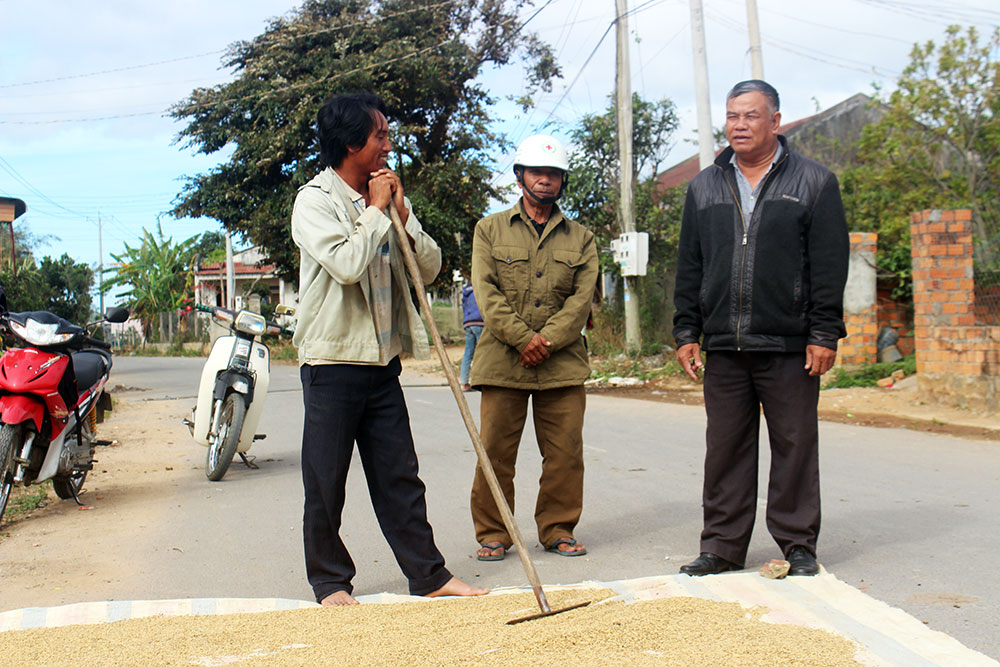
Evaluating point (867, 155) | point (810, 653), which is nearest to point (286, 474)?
point (810, 653)

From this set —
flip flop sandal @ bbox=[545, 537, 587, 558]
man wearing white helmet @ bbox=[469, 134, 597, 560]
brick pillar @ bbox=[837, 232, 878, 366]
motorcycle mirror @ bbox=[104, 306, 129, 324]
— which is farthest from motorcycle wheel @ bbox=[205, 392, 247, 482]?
brick pillar @ bbox=[837, 232, 878, 366]

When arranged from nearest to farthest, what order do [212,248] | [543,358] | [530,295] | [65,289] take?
[543,358], [530,295], [65,289], [212,248]

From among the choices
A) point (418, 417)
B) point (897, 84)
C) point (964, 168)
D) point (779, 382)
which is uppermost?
point (897, 84)

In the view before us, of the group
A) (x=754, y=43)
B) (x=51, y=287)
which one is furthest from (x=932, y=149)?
(x=51, y=287)

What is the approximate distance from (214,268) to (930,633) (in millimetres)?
44608

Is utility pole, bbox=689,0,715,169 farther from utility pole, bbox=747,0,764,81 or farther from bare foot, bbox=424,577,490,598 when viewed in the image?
bare foot, bbox=424,577,490,598

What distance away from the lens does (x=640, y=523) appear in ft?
17.0

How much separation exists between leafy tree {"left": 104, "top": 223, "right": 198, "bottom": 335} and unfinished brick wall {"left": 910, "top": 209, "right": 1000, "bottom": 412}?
35927mm

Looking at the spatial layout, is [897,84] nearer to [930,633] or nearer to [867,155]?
[867,155]

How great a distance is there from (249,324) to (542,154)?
3.75 m

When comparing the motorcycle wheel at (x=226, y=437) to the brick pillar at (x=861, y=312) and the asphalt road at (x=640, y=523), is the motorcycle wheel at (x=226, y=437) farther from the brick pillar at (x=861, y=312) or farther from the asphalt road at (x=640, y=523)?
the brick pillar at (x=861, y=312)

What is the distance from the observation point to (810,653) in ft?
9.10

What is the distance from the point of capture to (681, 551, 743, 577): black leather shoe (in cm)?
395

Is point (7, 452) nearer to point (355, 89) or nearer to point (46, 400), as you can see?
point (46, 400)
